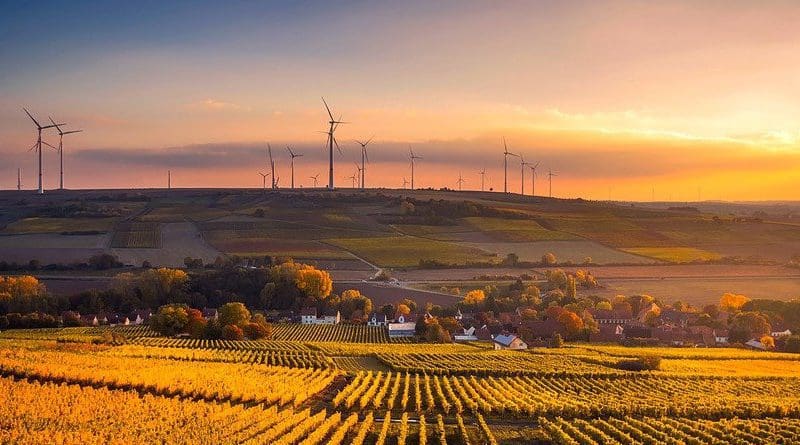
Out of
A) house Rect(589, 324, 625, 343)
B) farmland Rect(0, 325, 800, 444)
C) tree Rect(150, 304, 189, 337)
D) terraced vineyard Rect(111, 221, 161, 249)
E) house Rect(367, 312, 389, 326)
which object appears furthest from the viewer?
terraced vineyard Rect(111, 221, 161, 249)

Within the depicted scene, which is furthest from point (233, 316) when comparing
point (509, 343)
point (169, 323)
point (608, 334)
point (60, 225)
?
point (60, 225)

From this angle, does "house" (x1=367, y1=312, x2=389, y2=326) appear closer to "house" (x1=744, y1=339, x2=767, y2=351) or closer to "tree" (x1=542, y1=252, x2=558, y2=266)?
"house" (x1=744, y1=339, x2=767, y2=351)

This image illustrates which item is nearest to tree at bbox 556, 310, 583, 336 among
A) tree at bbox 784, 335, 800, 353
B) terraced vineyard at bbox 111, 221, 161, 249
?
tree at bbox 784, 335, 800, 353

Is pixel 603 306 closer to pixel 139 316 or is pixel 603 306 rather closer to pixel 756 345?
pixel 756 345

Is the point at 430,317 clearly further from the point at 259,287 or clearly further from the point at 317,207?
the point at 317,207

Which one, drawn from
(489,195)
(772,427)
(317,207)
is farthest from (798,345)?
(489,195)

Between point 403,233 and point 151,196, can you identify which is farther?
point 151,196
